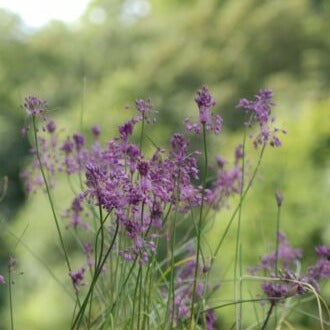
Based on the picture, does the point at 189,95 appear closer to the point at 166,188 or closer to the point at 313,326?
the point at 313,326

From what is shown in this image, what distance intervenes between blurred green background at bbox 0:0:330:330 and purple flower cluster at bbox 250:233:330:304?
4.64 m

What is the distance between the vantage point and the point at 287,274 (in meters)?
1.28

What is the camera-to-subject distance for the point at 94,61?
63.8 feet

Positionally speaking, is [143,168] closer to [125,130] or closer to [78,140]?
[125,130]

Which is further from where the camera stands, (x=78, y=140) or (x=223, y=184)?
(x=223, y=184)

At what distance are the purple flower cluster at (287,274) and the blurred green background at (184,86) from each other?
15.2 ft

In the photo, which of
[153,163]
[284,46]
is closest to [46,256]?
[284,46]

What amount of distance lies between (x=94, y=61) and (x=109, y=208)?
18.7 m

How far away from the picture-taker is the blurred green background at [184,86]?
22.7 ft

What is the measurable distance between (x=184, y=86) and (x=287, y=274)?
46.3ft

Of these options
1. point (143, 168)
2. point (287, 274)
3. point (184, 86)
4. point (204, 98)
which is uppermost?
point (184, 86)

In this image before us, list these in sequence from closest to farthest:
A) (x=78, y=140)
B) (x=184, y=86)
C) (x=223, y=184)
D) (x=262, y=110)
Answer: (x=262, y=110) < (x=78, y=140) < (x=223, y=184) < (x=184, y=86)

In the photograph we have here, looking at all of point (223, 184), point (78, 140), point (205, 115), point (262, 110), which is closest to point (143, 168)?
point (205, 115)

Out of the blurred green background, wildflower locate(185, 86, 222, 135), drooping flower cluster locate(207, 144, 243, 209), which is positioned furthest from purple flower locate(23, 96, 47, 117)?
the blurred green background
